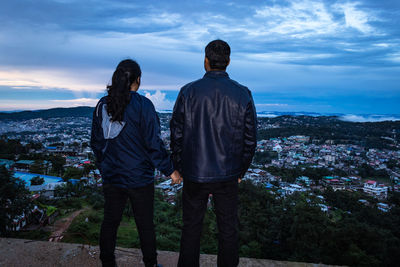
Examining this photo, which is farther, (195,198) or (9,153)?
(9,153)

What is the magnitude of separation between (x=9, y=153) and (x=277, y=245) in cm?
2229

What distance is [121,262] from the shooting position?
180 cm

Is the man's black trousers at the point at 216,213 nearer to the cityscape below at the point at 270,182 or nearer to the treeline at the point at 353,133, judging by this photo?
the cityscape below at the point at 270,182

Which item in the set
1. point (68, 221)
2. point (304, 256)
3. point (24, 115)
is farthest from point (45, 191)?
point (24, 115)

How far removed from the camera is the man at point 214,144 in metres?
1.36

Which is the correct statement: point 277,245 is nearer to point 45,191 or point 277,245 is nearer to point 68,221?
point 68,221

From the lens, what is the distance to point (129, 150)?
141 cm

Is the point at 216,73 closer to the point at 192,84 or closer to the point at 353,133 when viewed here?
the point at 192,84

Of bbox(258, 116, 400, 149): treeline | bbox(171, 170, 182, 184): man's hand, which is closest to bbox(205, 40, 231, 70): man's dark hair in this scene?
bbox(171, 170, 182, 184): man's hand

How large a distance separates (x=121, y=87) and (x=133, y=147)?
0.36 meters

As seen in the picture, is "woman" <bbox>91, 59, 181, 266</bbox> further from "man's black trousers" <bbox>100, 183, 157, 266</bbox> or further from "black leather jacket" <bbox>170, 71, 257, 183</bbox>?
"black leather jacket" <bbox>170, 71, 257, 183</bbox>

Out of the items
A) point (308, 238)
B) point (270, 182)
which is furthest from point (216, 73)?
point (270, 182)

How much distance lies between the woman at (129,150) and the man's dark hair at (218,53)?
18.0 inches

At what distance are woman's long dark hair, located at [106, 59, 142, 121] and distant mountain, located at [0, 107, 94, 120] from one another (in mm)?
70281
